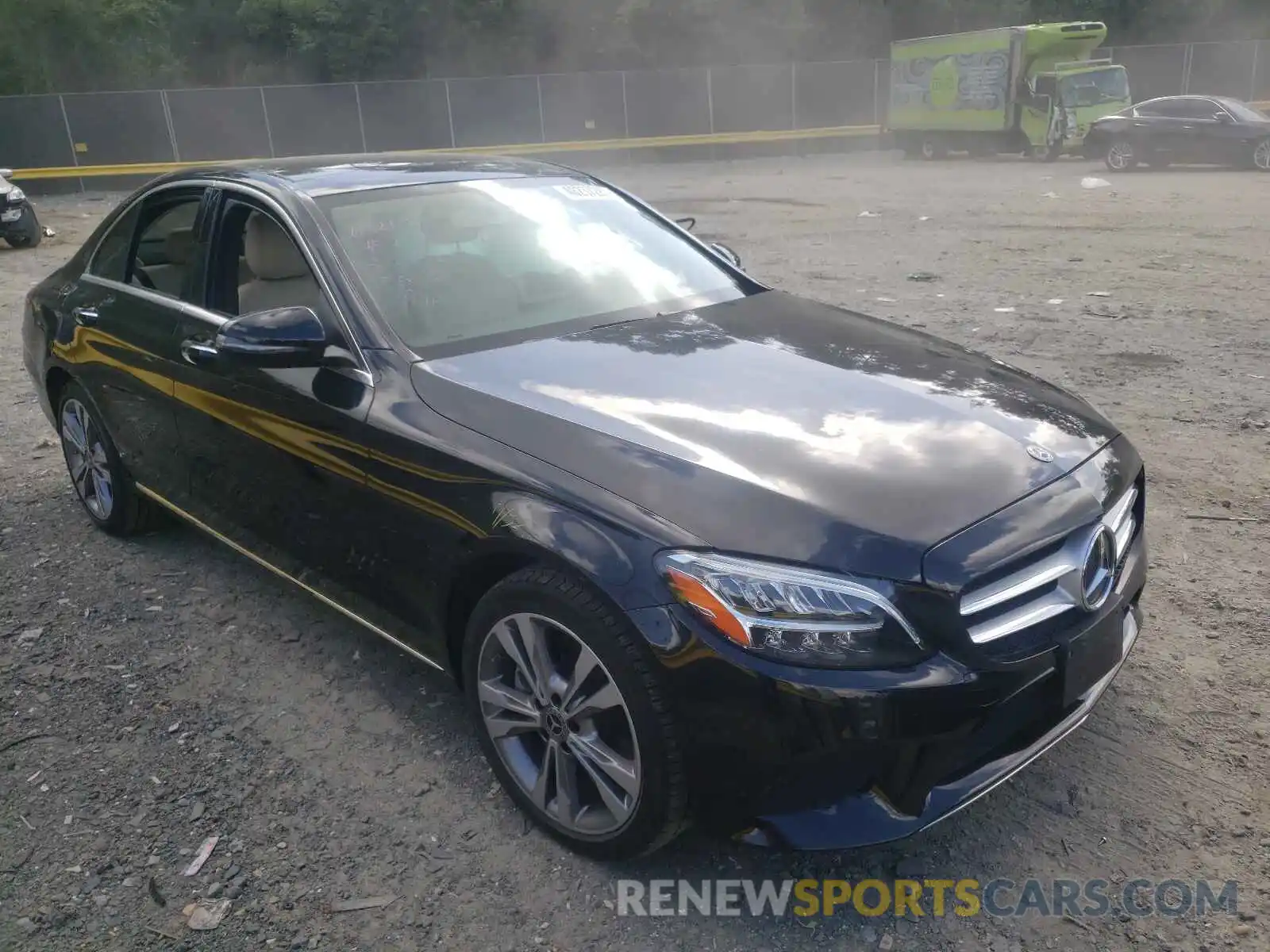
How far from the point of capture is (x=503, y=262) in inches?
140

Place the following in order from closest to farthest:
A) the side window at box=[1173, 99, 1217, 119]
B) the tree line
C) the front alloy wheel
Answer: the front alloy wheel < the side window at box=[1173, 99, 1217, 119] < the tree line

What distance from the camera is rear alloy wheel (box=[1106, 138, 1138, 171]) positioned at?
20594 mm

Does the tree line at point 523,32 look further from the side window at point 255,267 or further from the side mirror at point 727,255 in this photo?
the side mirror at point 727,255

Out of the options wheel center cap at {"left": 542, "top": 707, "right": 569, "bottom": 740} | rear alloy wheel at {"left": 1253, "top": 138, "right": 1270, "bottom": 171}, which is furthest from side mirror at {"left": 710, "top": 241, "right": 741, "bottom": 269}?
rear alloy wheel at {"left": 1253, "top": 138, "right": 1270, "bottom": 171}

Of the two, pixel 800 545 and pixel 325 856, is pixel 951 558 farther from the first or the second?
pixel 325 856

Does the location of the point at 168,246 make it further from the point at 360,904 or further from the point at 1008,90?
the point at 1008,90

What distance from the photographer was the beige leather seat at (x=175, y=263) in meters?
3.96

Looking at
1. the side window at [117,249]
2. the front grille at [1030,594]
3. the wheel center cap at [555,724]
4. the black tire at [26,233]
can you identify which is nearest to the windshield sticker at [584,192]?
the side window at [117,249]

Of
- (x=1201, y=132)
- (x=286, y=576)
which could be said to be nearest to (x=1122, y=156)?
(x=1201, y=132)

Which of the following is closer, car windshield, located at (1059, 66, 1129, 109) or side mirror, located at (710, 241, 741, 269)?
side mirror, located at (710, 241, 741, 269)

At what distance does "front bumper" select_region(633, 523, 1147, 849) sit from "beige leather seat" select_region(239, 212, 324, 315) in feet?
5.78

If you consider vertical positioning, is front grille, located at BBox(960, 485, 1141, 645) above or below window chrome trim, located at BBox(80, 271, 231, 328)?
below

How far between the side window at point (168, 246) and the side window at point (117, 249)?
8 centimetres

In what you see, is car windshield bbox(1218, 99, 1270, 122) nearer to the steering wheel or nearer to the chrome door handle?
the steering wheel
